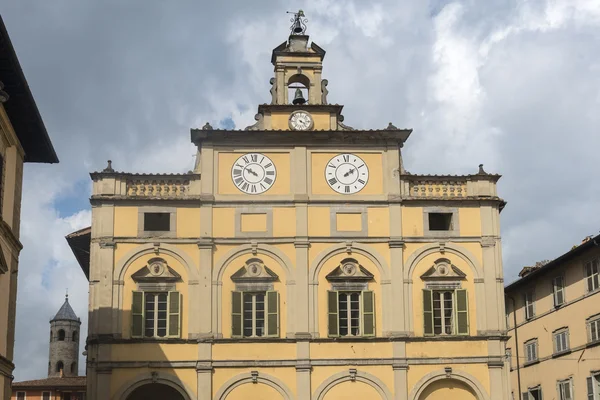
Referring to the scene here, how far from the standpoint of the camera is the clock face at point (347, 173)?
35.2 meters

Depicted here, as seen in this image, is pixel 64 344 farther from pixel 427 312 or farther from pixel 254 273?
pixel 427 312

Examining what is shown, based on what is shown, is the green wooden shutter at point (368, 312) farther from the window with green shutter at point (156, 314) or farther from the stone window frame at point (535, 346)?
the stone window frame at point (535, 346)

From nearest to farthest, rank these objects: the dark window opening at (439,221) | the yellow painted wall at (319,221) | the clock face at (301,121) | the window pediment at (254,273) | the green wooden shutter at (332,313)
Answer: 1. the green wooden shutter at (332,313)
2. the window pediment at (254,273)
3. the yellow painted wall at (319,221)
4. the dark window opening at (439,221)
5. the clock face at (301,121)

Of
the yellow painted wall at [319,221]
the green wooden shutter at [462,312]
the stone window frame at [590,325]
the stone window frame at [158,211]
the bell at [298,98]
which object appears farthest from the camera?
the bell at [298,98]

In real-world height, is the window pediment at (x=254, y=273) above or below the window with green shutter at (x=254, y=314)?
A: above

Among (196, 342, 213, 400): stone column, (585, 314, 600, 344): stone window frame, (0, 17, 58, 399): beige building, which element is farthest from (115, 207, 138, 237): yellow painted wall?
(585, 314, 600, 344): stone window frame

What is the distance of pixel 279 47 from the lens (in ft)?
121

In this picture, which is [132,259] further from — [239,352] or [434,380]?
[434,380]

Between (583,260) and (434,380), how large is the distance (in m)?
8.86

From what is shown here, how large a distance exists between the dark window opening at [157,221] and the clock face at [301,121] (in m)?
5.68

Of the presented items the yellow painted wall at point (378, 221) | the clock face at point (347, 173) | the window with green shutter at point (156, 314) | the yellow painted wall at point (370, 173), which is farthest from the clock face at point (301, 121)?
the window with green shutter at point (156, 314)

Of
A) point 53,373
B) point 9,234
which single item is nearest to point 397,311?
point 9,234

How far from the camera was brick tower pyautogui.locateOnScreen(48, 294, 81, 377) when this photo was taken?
317ft

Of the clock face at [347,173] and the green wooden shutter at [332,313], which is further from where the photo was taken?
the clock face at [347,173]
